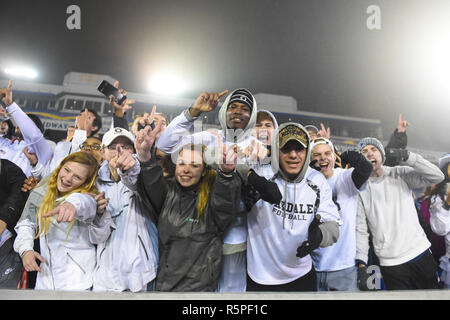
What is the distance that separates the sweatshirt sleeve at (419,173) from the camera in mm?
2195

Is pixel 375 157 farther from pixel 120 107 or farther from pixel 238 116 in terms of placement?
pixel 120 107

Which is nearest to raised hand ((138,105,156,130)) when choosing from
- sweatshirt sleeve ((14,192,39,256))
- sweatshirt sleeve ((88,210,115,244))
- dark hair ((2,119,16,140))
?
sweatshirt sleeve ((88,210,115,244))

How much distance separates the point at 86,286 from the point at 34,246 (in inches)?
17.6

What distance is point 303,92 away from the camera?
2.53 meters

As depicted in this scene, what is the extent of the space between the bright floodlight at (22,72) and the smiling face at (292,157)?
2.21 meters

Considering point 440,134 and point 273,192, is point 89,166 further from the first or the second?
point 440,134

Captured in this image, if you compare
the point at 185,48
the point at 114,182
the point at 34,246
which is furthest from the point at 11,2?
the point at 34,246

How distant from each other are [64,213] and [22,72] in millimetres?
1612

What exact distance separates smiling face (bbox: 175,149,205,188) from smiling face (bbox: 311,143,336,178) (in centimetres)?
92

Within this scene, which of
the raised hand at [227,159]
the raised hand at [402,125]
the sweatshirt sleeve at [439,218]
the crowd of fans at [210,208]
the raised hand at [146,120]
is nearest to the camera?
the raised hand at [227,159]

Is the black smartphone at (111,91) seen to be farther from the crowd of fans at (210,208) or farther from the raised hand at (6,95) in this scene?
the raised hand at (6,95)

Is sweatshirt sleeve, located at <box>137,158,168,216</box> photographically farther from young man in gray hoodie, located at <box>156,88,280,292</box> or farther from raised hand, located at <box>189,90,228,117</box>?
raised hand, located at <box>189,90,228,117</box>

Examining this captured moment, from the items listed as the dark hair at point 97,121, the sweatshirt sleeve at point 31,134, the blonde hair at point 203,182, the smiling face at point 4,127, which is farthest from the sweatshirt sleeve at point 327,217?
the smiling face at point 4,127

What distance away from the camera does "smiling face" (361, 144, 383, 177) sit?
2.25 m
